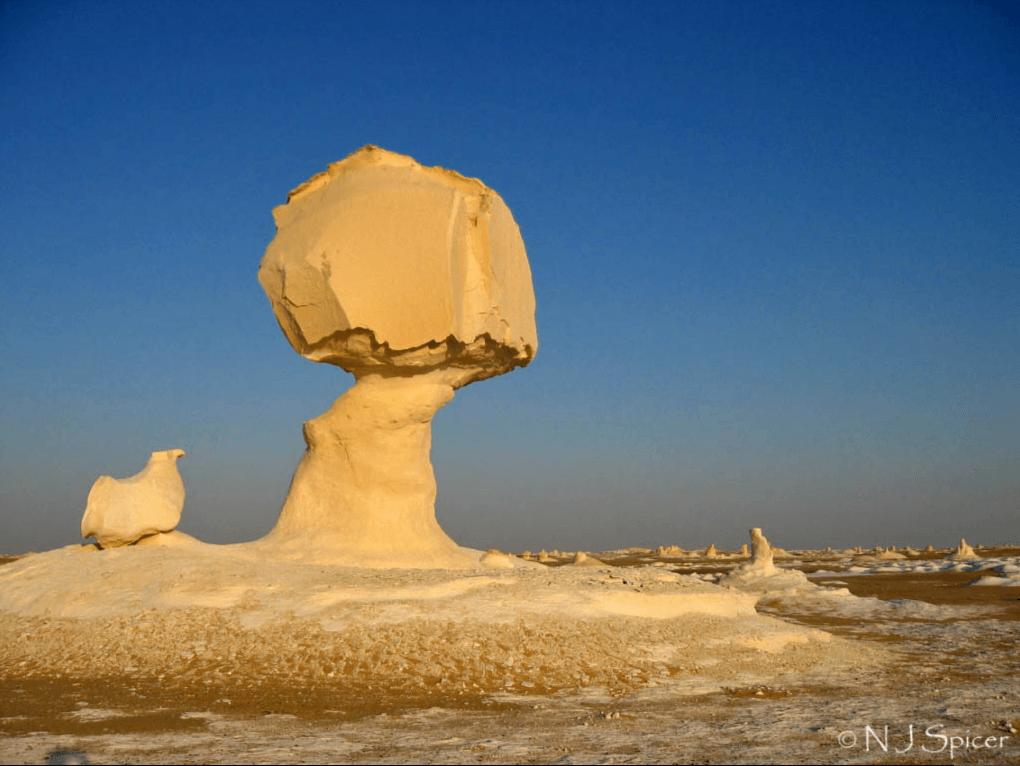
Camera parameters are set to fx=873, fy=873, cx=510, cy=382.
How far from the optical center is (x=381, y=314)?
14.2 m

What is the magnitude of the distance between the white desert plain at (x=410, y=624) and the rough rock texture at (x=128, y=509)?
0.12ft

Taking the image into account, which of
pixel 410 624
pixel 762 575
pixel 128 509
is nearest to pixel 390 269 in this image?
pixel 128 509

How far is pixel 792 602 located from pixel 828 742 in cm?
1216

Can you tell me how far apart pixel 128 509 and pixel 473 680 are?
767 cm

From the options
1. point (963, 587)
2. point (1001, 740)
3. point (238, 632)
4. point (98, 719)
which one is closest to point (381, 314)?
point (238, 632)

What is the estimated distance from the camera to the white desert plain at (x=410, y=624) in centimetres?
648

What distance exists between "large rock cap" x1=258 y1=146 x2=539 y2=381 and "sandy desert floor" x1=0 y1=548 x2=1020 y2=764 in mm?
4306

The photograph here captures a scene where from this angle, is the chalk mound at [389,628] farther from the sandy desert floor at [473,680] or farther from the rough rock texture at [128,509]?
the rough rock texture at [128,509]

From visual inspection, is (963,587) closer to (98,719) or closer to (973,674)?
(973,674)

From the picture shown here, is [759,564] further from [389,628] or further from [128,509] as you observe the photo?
[128,509]

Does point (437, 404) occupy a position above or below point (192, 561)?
above

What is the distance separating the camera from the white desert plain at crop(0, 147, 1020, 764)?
648 cm

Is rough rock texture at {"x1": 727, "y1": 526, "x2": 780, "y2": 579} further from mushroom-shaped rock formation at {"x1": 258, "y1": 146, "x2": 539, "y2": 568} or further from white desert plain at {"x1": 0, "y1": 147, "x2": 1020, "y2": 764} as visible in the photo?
mushroom-shaped rock formation at {"x1": 258, "y1": 146, "x2": 539, "y2": 568}

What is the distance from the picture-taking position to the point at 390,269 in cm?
1416
